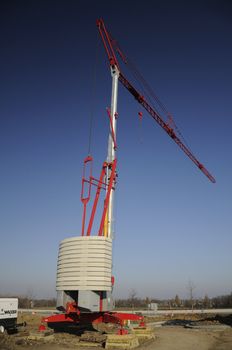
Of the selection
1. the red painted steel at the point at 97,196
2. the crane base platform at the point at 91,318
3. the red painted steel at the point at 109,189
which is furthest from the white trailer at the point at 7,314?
the red painted steel at the point at 109,189

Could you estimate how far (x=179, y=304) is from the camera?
236 feet

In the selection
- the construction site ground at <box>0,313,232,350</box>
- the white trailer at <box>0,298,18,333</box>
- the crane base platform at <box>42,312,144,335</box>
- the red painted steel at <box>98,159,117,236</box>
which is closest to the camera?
the construction site ground at <box>0,313,232,350</box>

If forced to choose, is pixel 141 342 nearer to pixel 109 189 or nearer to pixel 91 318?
pixel 91 318

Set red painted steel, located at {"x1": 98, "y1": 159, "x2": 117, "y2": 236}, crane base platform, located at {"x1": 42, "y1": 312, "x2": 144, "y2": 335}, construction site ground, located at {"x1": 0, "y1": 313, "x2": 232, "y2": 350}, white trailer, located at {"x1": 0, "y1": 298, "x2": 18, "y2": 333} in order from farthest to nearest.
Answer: red painted steel, located at {"x1": 98, "y1": 159, "x2": 117, "y2": 236}, white trailer, located at {"x1": 0, "y1": 298, "x2": 18, "y2": 333}, crane base platform, located at {"x1": 42, "y1": 312, "x2": 144, "y2": 335}, construction site ground, located at {"x1": 0, "y1": 313, "x2": 232, "y2": 350}

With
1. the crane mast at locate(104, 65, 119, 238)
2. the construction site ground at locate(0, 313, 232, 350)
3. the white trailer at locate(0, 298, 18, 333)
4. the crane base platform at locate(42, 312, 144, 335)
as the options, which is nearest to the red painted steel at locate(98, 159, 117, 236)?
the crane mast at locate(104, 65, 119, 238)

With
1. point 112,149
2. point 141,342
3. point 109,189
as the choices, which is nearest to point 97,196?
point 109,189

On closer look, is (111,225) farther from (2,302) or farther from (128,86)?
(128,86)

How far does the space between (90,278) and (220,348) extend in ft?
22.9

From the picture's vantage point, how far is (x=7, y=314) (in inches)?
804

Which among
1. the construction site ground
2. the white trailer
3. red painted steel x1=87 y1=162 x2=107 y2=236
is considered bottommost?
the construction site ground

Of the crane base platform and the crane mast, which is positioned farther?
the crane mast

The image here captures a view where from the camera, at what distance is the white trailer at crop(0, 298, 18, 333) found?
20047mm

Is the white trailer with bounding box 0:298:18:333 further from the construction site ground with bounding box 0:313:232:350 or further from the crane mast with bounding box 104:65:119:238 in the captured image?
the crane mast with bounding box 104:65:119:238

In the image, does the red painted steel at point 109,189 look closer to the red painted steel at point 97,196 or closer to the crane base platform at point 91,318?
the red painted steel at point 97,196
